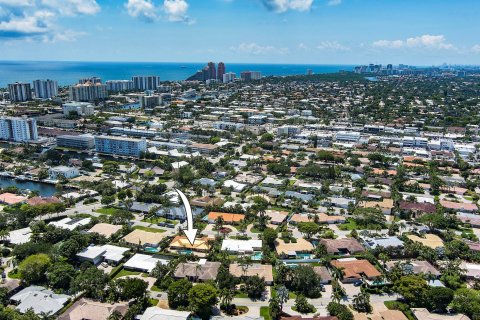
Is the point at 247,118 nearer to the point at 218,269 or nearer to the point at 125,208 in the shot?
the point at 125,208

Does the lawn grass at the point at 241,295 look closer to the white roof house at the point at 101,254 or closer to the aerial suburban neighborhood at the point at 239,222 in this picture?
the aerial suburban neighborhood at the point at 239,222

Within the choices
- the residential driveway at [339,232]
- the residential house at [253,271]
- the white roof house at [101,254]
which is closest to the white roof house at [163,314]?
the residential house at [253,271]

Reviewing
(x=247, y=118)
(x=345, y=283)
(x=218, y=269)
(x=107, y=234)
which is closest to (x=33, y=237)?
(x=107, y=234)

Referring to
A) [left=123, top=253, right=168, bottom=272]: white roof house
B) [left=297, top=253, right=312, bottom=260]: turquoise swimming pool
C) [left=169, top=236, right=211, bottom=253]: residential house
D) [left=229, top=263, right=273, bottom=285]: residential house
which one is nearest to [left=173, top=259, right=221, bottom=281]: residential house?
[left=229, top=263, right=273, bottom=285]: residential house

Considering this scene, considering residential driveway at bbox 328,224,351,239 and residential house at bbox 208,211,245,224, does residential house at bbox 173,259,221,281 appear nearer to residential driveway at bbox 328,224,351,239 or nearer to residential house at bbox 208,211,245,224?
residential house at bbox 208,211,245,224

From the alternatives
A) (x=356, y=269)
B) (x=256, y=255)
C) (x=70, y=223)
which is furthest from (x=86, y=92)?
(x=356, y=269)

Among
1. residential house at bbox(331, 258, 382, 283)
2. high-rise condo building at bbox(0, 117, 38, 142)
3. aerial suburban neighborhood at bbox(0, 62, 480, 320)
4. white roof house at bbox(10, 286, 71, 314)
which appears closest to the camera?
white roof house at bbox(10, 286, 71, 314)
